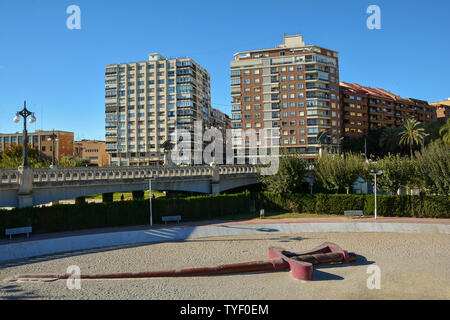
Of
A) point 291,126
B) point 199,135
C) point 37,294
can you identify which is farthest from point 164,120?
point 37,294

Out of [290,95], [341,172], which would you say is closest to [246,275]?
[341,172]

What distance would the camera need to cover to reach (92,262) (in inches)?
716

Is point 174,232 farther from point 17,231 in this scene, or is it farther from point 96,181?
point 17,231

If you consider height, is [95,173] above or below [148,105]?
below

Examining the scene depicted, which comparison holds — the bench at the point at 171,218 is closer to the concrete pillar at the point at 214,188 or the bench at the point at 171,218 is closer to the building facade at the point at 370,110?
the concrete pillar at the point at 214,188

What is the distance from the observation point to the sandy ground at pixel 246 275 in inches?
523

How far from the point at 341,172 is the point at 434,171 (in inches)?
327

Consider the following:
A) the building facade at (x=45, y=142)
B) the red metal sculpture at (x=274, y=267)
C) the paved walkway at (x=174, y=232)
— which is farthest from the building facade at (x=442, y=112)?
the building facade at (x=45, y=142)

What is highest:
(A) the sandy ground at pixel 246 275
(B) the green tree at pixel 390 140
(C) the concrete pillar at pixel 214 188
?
(B) the green tree at pixel 390 140

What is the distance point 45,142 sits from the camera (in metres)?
107

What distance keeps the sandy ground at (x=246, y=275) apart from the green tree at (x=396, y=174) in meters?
9.24

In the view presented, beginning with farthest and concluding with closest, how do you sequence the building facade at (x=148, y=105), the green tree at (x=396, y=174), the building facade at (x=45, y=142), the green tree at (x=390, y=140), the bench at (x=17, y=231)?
the building facade at (x=45, y=142) < the building facade at (x=148, y=105) < the green tree at (x=390, y=140) < the green tree at (x=396, y=174) < the bench at (x=17, y=231)

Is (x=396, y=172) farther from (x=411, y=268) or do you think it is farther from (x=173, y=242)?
(x=173, y=242)
